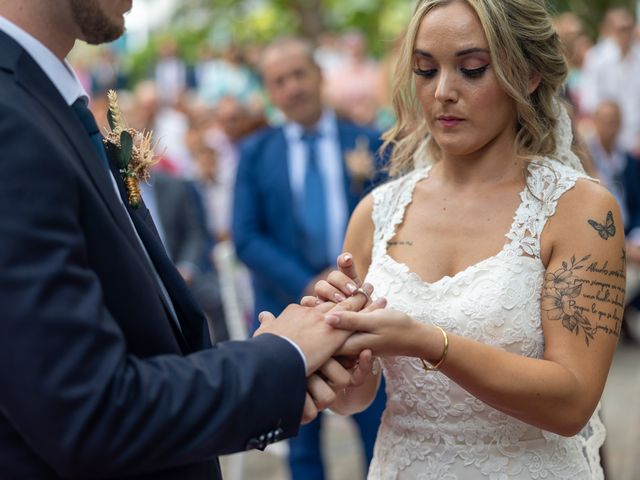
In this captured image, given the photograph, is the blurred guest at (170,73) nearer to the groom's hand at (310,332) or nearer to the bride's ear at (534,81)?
the bride's ear at (534,81)

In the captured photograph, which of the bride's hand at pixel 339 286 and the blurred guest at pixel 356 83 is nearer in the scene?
the bride's hand at pixel 339 286

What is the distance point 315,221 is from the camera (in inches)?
195

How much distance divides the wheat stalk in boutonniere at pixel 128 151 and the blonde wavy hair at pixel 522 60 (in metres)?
0.87

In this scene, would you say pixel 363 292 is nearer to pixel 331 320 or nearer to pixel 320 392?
pixel 331 320

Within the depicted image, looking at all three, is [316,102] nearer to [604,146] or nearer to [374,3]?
[604,146]

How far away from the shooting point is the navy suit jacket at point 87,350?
1.61 m

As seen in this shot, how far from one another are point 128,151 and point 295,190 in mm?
2762

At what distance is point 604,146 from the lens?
8570mm

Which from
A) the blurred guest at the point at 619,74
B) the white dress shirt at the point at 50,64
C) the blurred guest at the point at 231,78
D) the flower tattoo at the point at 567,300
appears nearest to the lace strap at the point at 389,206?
the flower tattoo at the point at 567,300

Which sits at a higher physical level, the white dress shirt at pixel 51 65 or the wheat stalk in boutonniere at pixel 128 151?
the white dress shirt at pixel 51 65

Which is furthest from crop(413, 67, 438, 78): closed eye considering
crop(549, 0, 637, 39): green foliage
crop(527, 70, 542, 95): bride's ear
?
crop(549, 0, 637, 39): green foliage

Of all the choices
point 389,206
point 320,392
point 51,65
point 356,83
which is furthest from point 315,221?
→ point 356,83

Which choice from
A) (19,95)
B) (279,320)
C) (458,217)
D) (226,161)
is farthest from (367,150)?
(226,161)

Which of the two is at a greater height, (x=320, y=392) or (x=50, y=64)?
(x=50, y=64)
